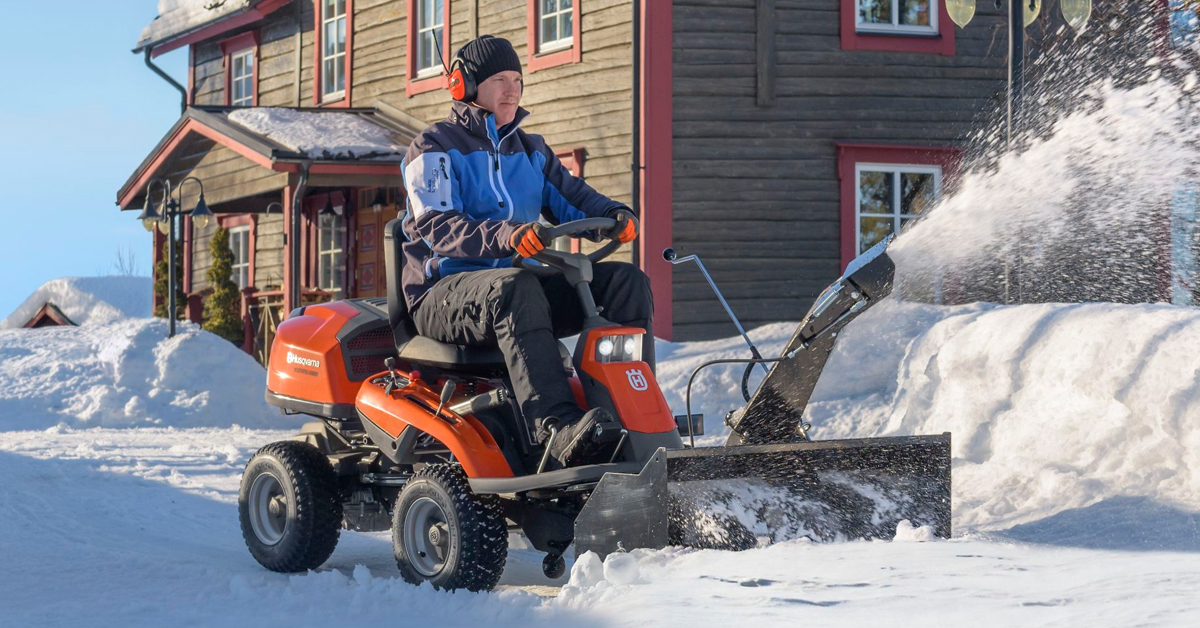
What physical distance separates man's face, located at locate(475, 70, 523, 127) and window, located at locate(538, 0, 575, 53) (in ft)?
31.0

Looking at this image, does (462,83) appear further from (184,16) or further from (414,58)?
(184,16)

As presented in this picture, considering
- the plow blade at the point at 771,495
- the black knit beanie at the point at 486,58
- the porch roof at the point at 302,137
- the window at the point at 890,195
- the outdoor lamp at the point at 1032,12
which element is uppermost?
the outdoor lamp at the point at 1032,12

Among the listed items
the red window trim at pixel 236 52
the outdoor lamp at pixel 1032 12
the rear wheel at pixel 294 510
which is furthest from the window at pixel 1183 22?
the red window trim at pixel 236 52

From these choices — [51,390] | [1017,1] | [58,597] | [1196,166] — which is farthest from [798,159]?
[58,597]

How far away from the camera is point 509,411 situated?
14.8 feet

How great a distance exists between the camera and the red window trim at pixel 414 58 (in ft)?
53.1

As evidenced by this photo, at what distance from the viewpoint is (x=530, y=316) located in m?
4.27

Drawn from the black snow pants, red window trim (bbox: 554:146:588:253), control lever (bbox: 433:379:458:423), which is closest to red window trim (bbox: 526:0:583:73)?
red window trim (bbox: 554:146:588:253)

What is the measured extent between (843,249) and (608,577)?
32.8 ft

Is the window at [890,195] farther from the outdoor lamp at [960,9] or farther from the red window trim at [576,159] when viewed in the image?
the outdoor lamp at [960,9]

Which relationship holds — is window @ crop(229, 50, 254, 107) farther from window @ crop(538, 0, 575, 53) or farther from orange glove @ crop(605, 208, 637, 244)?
orange glove @ crop(605, 208, 637, 244)

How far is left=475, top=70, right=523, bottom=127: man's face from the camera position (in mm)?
4934

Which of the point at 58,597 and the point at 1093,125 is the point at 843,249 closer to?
the point at 1093,125

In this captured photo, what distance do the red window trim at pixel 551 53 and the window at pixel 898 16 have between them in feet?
9.11
